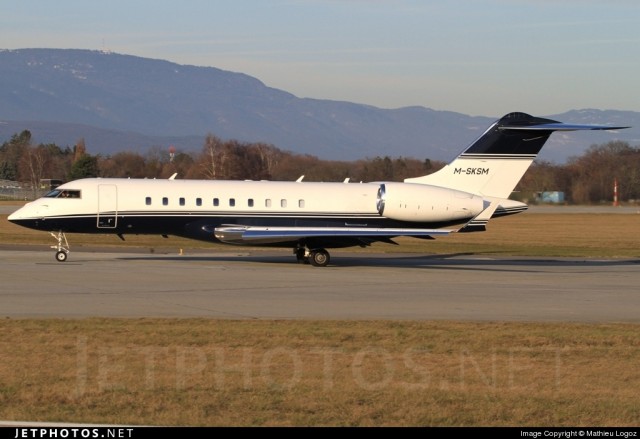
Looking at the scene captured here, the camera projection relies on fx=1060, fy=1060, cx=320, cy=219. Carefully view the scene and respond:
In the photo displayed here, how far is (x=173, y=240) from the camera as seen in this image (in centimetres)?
4525

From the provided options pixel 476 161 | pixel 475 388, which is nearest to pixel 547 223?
pixel 476 161

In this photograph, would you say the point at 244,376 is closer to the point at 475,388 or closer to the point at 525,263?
the point at 475,388

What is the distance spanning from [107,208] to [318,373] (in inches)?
729

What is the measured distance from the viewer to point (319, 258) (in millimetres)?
31109

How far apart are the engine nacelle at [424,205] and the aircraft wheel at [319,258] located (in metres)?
2.08

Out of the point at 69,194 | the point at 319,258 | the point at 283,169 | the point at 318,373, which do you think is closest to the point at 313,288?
the point at 319,258

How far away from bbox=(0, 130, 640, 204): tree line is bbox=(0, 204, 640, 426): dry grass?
72.5 metres

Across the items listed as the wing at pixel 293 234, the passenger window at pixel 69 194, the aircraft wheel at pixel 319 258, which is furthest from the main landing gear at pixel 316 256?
the passenger window at pixel 69 194

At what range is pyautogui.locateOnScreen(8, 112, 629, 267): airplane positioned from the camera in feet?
99.6

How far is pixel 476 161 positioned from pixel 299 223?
5.72 m

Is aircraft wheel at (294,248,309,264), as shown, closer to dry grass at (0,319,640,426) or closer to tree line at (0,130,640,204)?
dry grass at (0,319,640,426)

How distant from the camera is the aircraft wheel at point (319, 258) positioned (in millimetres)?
31062

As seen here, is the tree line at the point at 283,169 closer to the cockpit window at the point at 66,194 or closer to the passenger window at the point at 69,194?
the cockpit window at the point at 66,194

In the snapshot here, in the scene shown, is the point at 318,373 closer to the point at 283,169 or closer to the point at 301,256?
the point at 301,256
